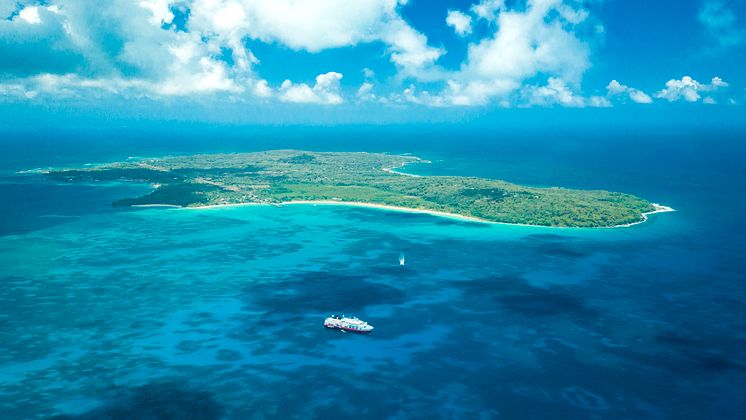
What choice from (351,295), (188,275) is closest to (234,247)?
(188,275)

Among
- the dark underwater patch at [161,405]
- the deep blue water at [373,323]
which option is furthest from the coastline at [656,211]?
the dark underwater patch at [161,405]

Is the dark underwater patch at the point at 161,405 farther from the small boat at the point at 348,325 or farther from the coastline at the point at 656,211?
the coastline at the point at 656,211

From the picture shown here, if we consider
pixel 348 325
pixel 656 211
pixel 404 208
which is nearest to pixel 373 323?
pixel 348 325

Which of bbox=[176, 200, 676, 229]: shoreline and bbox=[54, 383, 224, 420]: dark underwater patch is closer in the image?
bbox=[54, 383, 224, 420]: dark underwater patch

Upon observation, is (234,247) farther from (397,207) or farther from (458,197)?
(458,197)

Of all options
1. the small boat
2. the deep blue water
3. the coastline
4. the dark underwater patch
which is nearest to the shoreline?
the coastline

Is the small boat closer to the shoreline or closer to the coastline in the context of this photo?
the shoreline

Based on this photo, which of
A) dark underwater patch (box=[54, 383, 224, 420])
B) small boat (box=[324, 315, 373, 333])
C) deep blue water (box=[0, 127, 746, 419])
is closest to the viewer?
dark underwater patch (box=[54, 383, 224, 420])

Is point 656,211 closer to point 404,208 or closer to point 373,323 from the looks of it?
→ point 404,208
